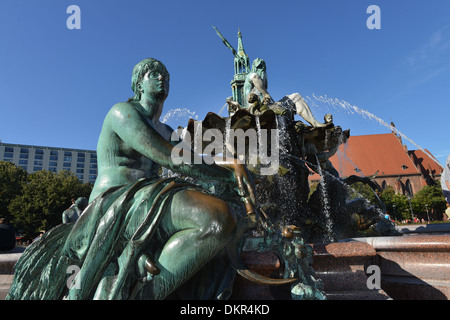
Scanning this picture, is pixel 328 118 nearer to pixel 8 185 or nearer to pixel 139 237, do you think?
pixel 139 237

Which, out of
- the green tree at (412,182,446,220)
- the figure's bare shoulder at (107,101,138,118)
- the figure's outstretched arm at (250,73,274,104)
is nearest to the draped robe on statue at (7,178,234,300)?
the figure's bare shoulder at (107,101,138,118)

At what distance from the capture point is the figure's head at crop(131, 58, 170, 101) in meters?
2.13

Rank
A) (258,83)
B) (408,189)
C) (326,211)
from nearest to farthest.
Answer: (326,211)
(258,83)
(408,189)

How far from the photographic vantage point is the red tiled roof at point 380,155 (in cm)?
5831

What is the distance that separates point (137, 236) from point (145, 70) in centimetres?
118

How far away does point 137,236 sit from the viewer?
165 centimetres

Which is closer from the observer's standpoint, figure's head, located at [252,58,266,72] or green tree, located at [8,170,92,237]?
figure's head, located at [252,58,266,72]

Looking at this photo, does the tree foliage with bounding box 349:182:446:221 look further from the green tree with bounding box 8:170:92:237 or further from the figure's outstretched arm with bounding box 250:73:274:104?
the figure's outstretched arm with bounding box 250:73:274:104

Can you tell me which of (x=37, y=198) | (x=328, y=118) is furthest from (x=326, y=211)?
(x=37, y=198)

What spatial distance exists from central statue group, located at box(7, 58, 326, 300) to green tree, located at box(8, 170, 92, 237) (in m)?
33.2

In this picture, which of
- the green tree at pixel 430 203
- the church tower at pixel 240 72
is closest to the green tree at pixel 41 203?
the church tower at pixel 240 72
